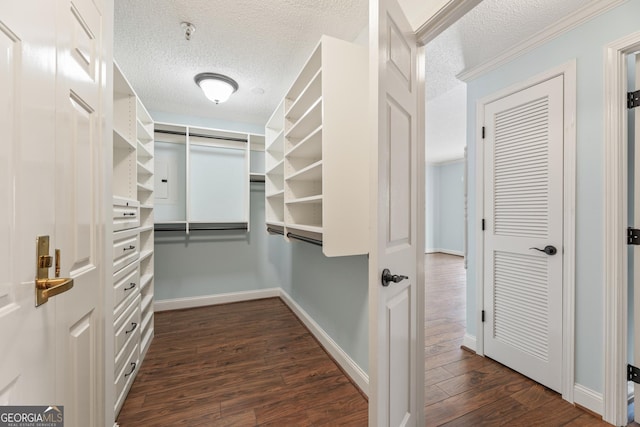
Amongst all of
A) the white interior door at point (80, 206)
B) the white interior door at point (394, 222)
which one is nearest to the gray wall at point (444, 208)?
the white interior door at point (394, 222)

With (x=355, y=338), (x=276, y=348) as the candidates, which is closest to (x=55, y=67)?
(x=355, y=338)

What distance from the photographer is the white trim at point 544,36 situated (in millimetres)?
1571

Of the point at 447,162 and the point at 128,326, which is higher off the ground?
the point at 447,162

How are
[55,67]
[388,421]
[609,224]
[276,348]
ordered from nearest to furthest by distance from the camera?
[55,67]
[388,421]
[609,224]
[276,348]

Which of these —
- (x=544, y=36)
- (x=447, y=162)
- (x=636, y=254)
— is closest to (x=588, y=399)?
(x=636, y=254)

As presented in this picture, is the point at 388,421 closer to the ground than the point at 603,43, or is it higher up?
closer to the ground

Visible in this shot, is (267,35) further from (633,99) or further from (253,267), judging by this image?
(253,267)

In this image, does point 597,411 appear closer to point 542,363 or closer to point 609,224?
point 542,363

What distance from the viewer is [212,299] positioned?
142 inches

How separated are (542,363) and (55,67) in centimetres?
313

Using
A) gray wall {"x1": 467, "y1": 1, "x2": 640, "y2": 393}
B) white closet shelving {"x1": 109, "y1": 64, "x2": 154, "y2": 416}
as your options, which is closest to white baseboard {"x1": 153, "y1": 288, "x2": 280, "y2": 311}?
white closet shelving {"x1": 109, "y1": 64, "x2": 154, "y2": 416}

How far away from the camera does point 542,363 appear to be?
1.88 meters

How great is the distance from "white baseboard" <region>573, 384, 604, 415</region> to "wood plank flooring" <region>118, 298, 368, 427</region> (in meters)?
1.41

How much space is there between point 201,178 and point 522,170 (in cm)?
346
